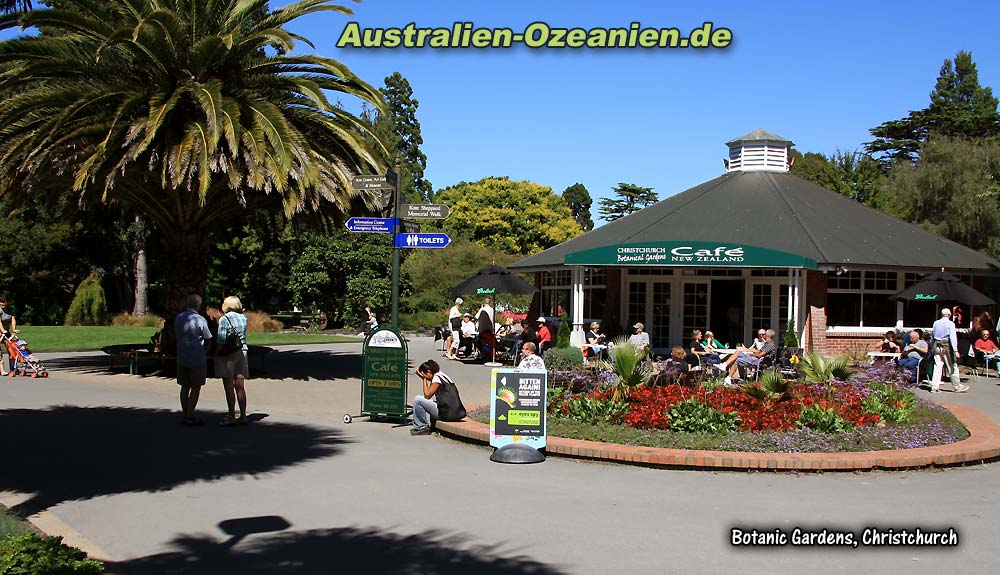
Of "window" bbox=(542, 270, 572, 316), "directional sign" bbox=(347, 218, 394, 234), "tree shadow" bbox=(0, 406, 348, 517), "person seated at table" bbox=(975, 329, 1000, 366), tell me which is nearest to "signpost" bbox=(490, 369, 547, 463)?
"tree shadow" bbox=(0, 406, 348, 517)

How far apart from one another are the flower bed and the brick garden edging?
0.74 feet

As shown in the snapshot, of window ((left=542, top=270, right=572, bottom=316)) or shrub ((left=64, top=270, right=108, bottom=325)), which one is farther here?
shrub ((left=64, top=270, right=108, bottom=325))

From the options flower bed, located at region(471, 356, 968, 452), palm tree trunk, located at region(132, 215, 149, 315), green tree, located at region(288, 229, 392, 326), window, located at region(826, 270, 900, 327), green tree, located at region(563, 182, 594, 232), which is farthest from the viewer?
green tree, located at region(563, 182, 594, 232)

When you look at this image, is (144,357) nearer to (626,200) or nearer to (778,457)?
(778,457)

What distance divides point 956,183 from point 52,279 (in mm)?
41178

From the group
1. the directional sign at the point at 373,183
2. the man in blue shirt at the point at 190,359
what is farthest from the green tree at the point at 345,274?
the man in blue shirt at the point at 190,359

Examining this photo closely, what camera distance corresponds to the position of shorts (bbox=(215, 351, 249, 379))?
39.7ft

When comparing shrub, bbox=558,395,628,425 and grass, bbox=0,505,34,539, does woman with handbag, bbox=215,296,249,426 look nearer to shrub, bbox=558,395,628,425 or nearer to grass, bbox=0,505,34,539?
shrub, bbox=558,395,628,425

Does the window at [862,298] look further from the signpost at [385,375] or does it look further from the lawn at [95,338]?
the signpost at [385,375]

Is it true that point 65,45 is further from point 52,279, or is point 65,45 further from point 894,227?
point 52,279

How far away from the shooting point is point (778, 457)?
31.7 feet

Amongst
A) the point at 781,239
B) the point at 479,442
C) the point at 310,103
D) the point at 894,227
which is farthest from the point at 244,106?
the point at 894,227

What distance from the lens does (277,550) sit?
6.50m

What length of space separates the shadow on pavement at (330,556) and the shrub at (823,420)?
17.5 ft
